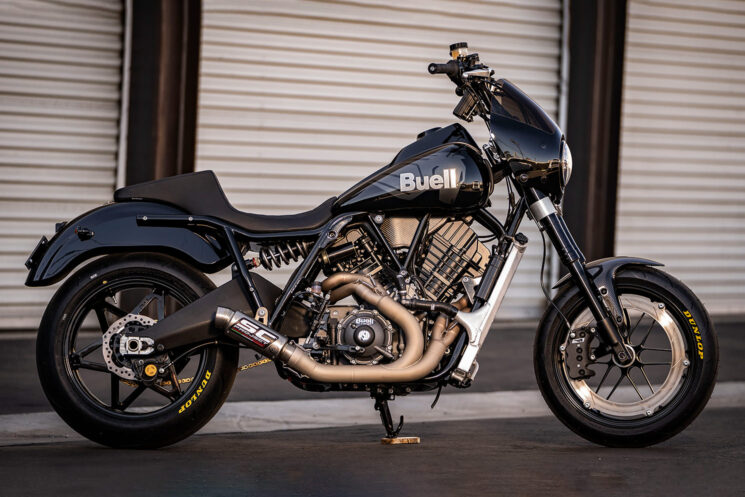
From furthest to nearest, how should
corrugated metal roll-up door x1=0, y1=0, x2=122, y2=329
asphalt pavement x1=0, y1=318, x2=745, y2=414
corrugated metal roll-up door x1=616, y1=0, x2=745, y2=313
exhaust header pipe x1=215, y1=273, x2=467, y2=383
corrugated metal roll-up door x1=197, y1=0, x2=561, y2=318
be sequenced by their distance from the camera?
1. corrugated metal roll-up door x1=616, y1=0, x2=745, y2=313
2. corrugated metal roll-up door x1=197, y1=0, x2=561, y2=318
3. corrugated metal roll-up door x1=0, y1=0, x2=122, y2=329
4. asphalt pavement x1=0, y1=318, x2=745, y2=414
5. exhaust header pipe x1=215, y1=273, x2=467, y2=383

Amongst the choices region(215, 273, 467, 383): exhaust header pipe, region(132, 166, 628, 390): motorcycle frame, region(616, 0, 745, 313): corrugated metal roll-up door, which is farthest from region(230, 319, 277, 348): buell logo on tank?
region(616, 0, 745, 313): corrugated metal roll-up door

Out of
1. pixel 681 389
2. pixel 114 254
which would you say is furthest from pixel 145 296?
pixel 681 389

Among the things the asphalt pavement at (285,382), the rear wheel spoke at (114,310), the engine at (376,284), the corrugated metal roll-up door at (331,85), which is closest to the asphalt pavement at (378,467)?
the engine at (376,284)

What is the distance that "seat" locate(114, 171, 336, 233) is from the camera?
17.3 ft

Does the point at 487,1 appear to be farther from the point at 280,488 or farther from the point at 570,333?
the point at 280,488

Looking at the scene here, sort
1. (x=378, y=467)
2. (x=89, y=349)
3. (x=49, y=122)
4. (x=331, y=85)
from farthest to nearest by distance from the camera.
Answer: (x=331, y=85), (x=49, y=122), (x=89, y=349), (x=378, y=467)

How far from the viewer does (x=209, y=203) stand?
5.30 metres

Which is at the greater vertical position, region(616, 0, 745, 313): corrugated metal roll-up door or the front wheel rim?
region(616, 0, 745, 313): corrugated metal roll-up door

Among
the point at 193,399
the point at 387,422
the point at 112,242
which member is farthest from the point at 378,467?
the point at 112,242

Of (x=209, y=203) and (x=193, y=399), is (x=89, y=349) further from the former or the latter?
(x=209, y=203)

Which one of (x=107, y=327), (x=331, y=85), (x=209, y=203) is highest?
(x=331, y=85)

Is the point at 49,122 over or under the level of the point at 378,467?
over

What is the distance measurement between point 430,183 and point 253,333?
1.02 metres

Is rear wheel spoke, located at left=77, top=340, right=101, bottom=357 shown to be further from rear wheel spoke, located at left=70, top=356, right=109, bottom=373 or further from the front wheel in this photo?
the front wheel
